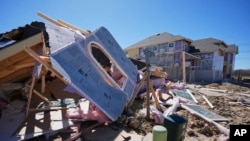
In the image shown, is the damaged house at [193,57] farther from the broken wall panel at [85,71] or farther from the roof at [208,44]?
the broken wall panel at [85,71]

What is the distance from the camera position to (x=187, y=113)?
20.9 feet

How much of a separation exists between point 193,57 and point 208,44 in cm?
453

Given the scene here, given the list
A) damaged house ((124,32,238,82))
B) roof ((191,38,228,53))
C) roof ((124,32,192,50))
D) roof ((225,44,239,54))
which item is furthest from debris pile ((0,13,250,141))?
roof ((225,44,239,54))

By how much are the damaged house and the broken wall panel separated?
20.0 m

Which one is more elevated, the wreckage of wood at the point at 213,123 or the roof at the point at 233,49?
the roof at the point at 233,49

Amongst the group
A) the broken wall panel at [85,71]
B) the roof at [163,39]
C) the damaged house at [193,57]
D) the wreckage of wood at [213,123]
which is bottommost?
the wreckage of wood at [213,123]

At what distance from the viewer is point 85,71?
4.71 meters

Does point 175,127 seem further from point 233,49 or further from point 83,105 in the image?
point 233,49

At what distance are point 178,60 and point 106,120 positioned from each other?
23.8 metres

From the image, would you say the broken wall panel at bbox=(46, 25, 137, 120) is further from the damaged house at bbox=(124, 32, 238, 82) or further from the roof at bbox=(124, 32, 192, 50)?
the roof at bbox=(124, 32, 192, 50)

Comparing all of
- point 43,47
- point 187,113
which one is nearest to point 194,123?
point 187,113

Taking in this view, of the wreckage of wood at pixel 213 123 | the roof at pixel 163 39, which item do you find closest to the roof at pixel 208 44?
the roof at pixel 163 39

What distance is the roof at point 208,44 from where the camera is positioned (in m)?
25.6

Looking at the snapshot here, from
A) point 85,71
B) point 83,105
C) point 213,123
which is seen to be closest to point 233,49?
point 213,123
